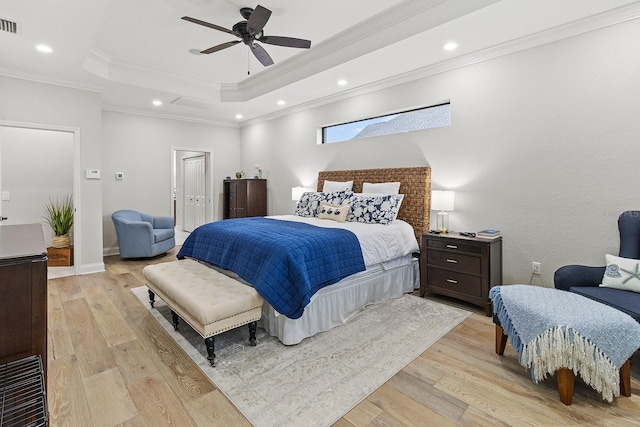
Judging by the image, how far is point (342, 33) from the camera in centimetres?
360

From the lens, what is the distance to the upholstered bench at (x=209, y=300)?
221 cm

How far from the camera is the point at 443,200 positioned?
360cm

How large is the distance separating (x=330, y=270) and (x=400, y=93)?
2840mm

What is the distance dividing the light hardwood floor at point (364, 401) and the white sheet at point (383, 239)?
3.25 ft

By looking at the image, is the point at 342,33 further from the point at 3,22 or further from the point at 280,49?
the point at 3,22

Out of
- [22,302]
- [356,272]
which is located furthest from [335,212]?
[22,302]

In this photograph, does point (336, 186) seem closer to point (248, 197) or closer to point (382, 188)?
point (382, 188)

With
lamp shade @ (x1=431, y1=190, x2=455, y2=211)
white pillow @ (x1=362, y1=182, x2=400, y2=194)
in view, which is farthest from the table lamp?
white pillow @ (x1=362, y1=182, x2=400, y2=194)

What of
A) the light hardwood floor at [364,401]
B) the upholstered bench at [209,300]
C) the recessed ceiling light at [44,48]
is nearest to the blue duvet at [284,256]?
the upholstered bench at [209,300]

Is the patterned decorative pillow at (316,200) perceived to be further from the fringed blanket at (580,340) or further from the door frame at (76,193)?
the door frame at (76,193)

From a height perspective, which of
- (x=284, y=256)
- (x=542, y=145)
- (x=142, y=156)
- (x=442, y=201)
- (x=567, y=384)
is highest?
(x=142, y=156)

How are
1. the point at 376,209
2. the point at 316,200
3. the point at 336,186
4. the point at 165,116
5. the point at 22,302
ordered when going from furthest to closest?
the point at 165,116, the point at 336,186, the point at 316,200, the point at 376,209, the point at 22,302

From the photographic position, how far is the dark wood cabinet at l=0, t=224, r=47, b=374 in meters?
1.13

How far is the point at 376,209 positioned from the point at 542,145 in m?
1.81
